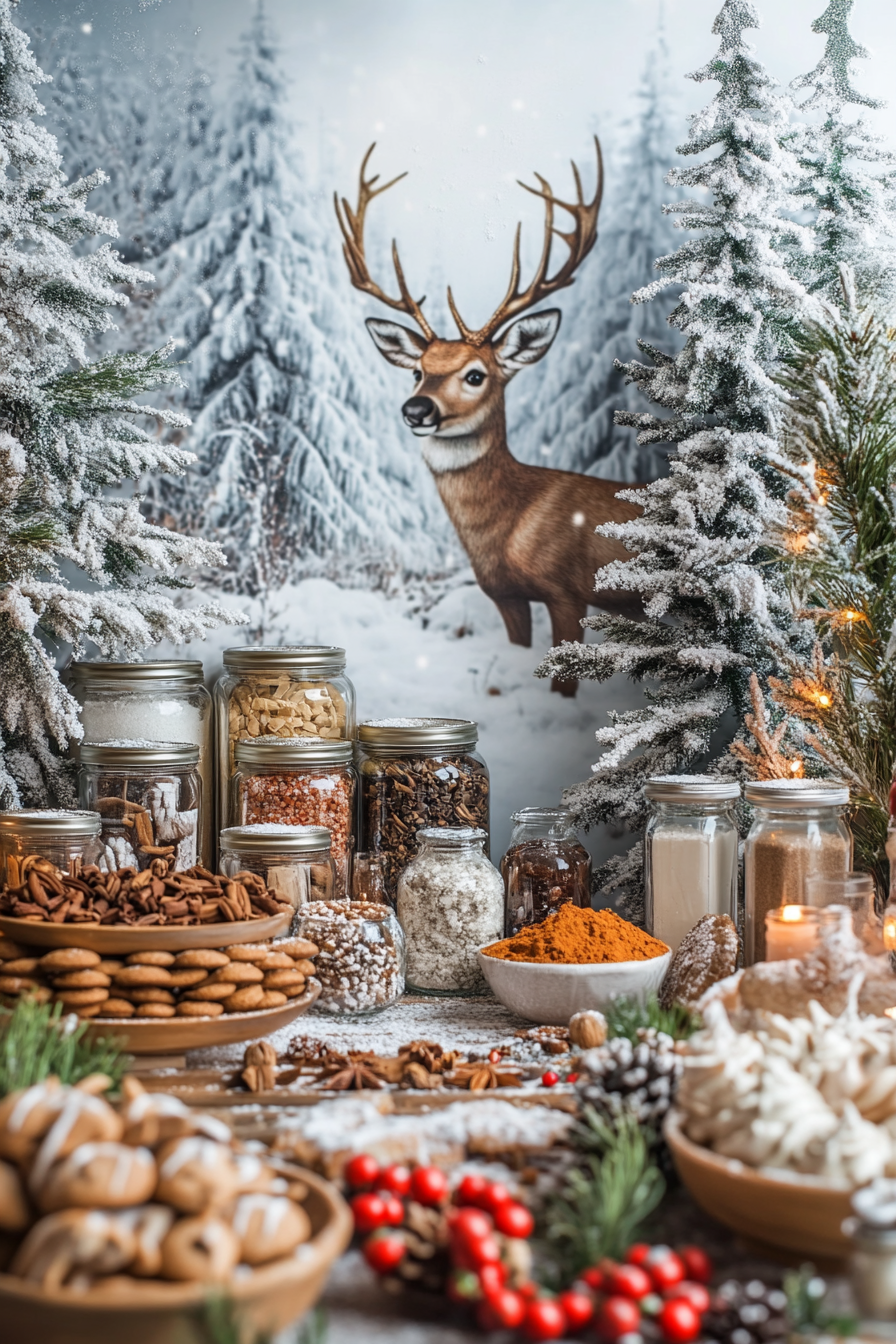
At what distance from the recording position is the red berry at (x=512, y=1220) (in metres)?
0.87

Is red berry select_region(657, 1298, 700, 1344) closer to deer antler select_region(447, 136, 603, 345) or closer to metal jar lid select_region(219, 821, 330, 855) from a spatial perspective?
metal jar lid select_region(219, 821, 330, 855)

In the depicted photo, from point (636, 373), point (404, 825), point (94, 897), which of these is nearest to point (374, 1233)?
point (94, 897)

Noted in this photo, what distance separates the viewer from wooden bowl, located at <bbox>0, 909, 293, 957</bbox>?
51.1 inches

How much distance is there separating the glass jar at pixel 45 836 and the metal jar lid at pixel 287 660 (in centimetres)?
34

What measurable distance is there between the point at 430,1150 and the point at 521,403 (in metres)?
1.35

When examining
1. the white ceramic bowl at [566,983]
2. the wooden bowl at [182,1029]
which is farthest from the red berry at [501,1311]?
the white ceramic bowl at [566,983]

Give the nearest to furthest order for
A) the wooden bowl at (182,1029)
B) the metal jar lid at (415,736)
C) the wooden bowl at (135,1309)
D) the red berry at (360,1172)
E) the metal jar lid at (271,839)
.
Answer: the wooden bowl at (135,1309), the red berry at (360,1172), the wooden bowl at (182,1029), the metal jar lid at (271,839), the metal jar lid at (415,736)

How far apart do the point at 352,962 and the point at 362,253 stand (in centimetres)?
121

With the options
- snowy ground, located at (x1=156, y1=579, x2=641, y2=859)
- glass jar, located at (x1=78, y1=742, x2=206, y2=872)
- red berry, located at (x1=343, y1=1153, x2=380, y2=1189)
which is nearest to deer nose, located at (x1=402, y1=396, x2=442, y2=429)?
snowy ground, located at (x1=156, y1=579, x2=641, y2=859)

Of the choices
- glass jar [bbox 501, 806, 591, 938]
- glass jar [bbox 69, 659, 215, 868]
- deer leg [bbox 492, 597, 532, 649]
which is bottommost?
glass jar [bbox 501, 806, 591, 938]

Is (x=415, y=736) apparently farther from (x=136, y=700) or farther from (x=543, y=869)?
(x=136, y=700)

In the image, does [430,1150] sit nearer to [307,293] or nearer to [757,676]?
[757,676]

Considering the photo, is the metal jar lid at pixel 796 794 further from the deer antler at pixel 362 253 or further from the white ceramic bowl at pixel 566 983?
the deer antler at pixel 362 253

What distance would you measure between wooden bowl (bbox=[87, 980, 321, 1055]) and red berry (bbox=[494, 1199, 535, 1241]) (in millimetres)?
497
